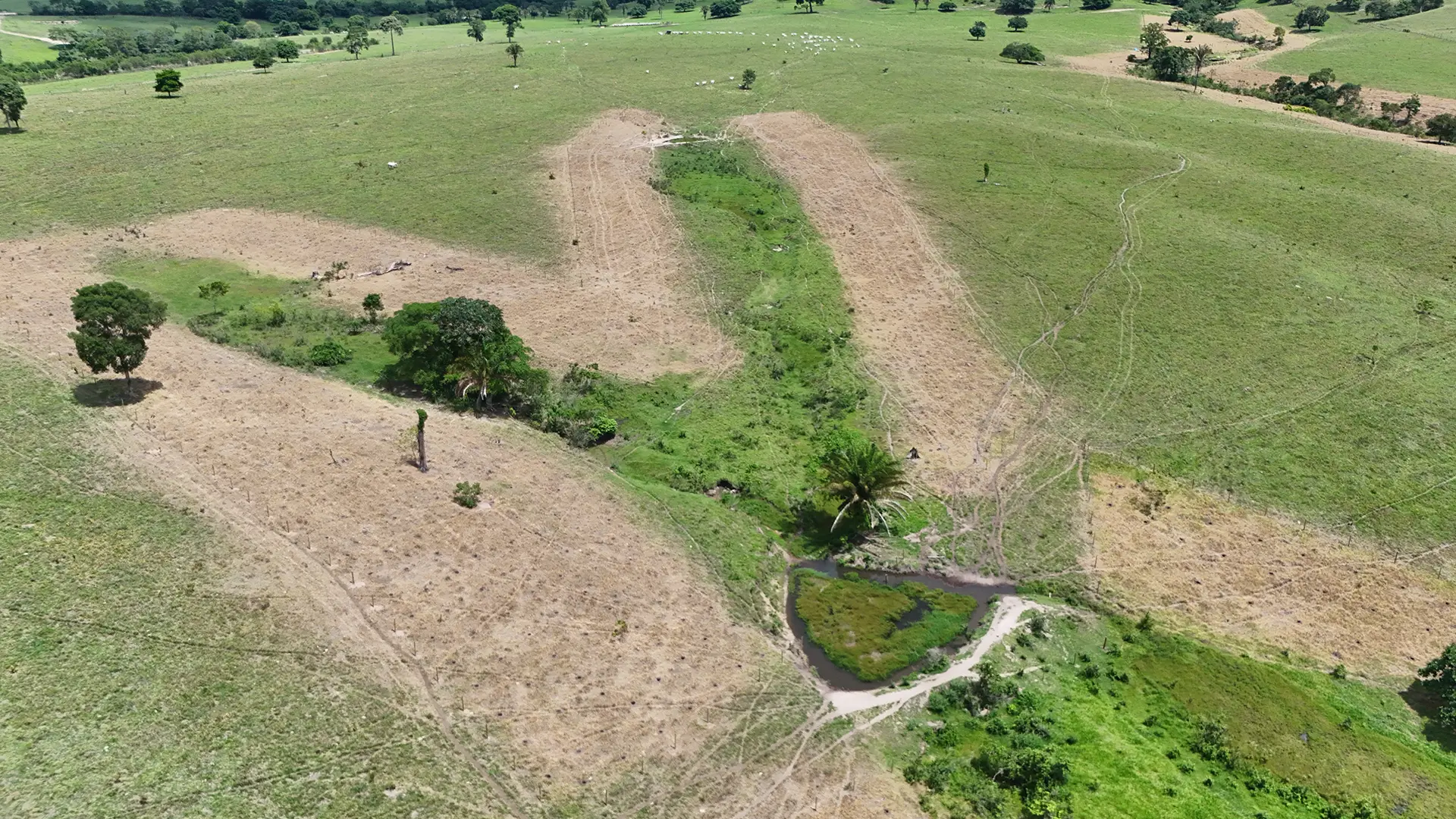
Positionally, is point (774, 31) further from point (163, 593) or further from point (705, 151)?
point (163, 593)

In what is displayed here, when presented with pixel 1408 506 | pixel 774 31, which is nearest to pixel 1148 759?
pixel 1408 506

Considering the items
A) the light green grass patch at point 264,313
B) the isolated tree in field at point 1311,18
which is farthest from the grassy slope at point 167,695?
the isolated tree in field at point 1311,18

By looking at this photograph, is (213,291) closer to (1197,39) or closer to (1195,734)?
(1195,734)

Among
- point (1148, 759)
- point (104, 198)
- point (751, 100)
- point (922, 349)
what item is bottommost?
point (1148, 759)

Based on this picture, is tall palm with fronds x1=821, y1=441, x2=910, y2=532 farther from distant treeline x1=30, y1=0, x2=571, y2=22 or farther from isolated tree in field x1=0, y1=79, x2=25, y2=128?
distant treeline x1=30, y1=0, x2=571, y2=22

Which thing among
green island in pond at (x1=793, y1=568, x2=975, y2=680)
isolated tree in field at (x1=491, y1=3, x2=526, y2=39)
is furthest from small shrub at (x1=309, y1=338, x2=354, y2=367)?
isolated tree in field at (x1=491, y1=3, x2=526, y2=39)

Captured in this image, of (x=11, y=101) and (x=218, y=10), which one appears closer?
(x=11, y=101)

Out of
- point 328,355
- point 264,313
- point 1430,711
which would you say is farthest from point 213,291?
point 1430,711
